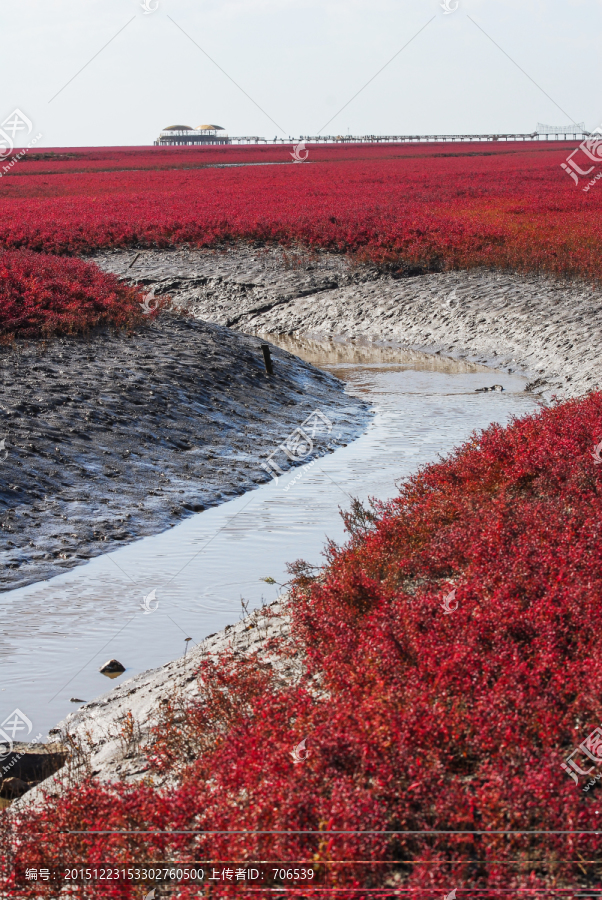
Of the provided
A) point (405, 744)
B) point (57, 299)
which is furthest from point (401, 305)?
point (405, 744)

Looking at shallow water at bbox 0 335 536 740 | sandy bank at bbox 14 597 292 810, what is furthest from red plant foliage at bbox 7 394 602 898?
shallow water at bbox 0 335 536 740

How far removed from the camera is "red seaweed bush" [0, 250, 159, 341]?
15148 millimetres

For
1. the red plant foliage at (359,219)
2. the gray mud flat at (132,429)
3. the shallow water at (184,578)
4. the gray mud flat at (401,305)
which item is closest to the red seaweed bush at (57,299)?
the gray mud flat at (132,429)

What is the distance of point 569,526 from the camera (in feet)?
19.0

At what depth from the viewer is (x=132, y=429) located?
11992mm

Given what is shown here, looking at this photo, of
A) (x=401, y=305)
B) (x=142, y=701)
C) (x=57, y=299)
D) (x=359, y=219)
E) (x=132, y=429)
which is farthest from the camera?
(x=359, y=219)

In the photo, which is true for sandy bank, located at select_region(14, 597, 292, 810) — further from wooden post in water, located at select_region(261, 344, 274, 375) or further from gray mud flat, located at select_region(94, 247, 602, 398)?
gray mud flat, located at select_region(94, 247, 602, 398)

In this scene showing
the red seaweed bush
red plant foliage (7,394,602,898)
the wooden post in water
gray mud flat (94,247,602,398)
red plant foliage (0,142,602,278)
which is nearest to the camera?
red plant foliage (7,394,602,898)

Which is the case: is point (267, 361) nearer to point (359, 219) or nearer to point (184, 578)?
point (184, 578)

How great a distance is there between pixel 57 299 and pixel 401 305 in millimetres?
10514

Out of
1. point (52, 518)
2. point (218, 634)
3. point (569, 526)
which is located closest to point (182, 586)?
point (218, 634)

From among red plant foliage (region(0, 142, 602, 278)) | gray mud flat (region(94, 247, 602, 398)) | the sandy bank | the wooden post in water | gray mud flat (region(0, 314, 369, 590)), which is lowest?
the sandy bank

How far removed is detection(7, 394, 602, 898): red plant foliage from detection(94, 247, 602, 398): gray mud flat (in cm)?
1115

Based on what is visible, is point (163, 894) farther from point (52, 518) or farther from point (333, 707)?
point (52, 518)
